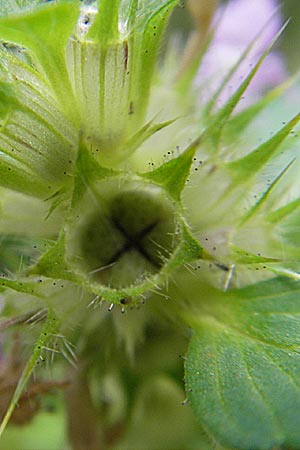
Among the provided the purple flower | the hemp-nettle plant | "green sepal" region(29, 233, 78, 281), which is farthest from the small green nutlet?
the purple flower

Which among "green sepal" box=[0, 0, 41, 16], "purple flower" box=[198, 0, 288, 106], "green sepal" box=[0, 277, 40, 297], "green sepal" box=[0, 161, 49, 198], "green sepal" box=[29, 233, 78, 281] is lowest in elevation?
"green sepal" box=[0, 277, 40, 297]

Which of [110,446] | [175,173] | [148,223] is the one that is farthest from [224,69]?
[110,446]

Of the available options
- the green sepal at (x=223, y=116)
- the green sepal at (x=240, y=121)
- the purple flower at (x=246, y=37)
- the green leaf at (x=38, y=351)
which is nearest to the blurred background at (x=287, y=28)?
the purple flower at (x=246, y=37)

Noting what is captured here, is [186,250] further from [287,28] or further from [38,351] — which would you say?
[287,28]

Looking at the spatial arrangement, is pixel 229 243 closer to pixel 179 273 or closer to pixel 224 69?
pixel 179 273

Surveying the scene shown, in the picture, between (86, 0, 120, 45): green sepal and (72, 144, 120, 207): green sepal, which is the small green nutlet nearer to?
(72, 144, 120, 207): green sepal

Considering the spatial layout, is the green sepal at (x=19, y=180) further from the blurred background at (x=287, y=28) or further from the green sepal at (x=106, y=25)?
the blurred background at (x=287, y=28)

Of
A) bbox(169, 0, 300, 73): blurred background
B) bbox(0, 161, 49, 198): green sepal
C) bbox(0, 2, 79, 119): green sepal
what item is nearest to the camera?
bbox(0, 2, 79, 119): green sepal
